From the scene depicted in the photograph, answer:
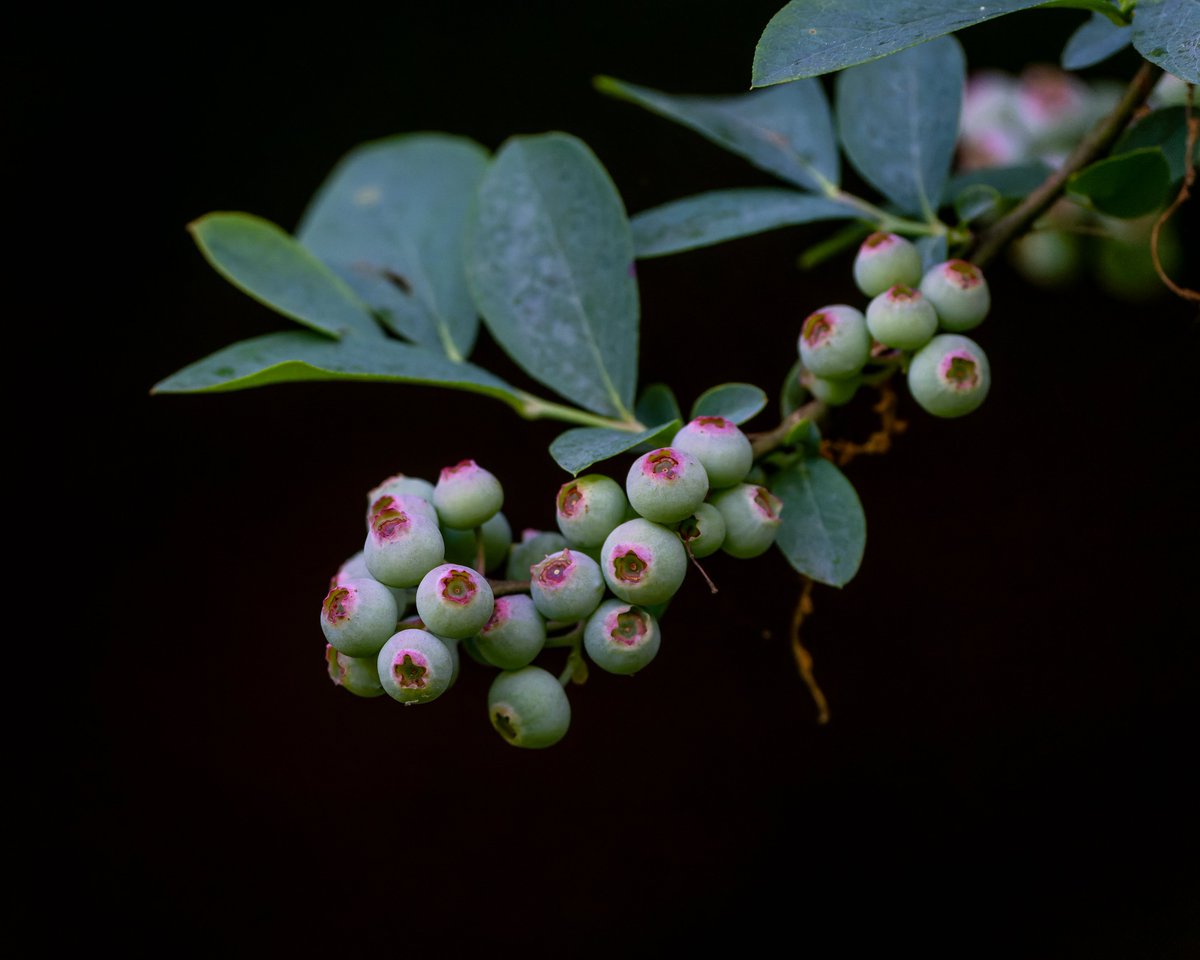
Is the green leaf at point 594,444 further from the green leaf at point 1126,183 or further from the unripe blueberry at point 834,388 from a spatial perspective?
the green leaf at point 1126,183

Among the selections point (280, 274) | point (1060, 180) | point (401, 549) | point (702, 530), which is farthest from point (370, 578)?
point (1060, 180)

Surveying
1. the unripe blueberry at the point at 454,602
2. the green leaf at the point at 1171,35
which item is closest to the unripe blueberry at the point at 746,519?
the unripe blueberry at the point at 454,602

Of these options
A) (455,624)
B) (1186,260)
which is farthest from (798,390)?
(1186,260)

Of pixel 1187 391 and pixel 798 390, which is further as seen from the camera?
pixel 1187 391

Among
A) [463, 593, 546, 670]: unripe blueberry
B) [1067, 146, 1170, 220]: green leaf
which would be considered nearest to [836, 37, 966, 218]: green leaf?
Result: [1067, 146, 1170, 220]: green leaf

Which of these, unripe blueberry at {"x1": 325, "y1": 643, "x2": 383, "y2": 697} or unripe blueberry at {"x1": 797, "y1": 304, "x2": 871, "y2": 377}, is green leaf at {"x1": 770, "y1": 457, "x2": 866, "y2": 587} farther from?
unripe blueberry at {"x1": 325, "y1": 643, "x2": 383, "y2": 697}

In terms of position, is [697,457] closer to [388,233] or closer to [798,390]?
[798,390]
